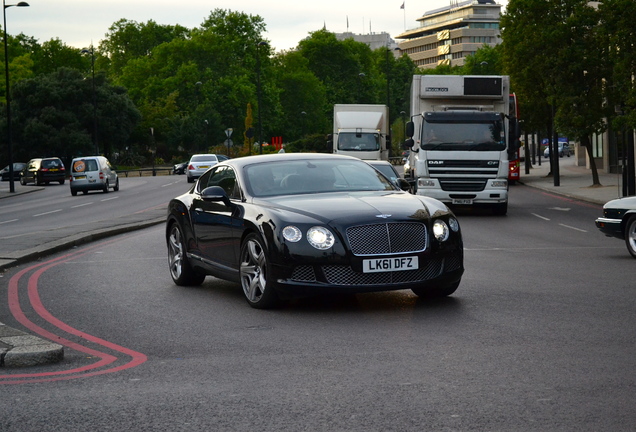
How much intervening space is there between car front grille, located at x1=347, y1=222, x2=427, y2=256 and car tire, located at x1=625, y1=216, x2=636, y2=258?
613 centimetres

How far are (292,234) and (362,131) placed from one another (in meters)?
33.2

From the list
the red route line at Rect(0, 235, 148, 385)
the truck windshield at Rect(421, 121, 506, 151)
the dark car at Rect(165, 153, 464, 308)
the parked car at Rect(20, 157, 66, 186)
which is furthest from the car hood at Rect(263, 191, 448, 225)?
the parked car at Rect(20, 157, 66, 186)

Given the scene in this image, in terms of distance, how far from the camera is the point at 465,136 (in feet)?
78.4

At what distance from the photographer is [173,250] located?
11.9 meters

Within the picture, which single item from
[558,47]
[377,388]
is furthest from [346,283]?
[558,47]

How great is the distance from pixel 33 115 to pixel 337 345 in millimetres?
79103

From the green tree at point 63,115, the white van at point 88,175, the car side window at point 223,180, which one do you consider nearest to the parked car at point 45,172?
the green tree at point 63,115

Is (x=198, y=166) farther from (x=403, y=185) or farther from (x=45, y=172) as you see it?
(x=403, y=185)

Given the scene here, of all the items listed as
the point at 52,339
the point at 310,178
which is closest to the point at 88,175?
the point at 310,178

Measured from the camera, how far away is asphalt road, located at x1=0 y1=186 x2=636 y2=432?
538 centimetres

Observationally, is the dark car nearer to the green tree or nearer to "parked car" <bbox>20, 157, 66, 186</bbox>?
"parked car" <bbox>20, 157, 66, 186</bbox>

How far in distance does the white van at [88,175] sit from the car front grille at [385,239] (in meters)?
38.0

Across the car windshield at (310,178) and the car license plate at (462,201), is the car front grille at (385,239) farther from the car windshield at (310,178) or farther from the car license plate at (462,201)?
the car license plate at (462,201)

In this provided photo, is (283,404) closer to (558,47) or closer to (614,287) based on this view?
(614,287)
